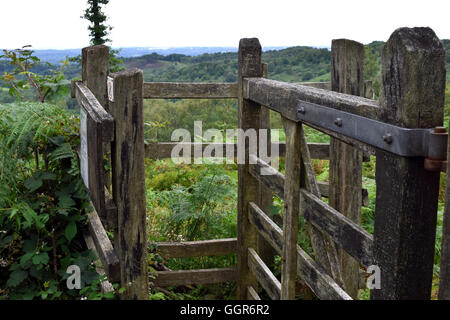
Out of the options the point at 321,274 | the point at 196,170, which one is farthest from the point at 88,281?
the point at 196,170

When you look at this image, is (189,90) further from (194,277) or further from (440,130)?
(440,130)

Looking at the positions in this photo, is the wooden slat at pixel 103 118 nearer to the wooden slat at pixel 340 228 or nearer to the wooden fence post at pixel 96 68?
the wooden fence post at pixel 96 68

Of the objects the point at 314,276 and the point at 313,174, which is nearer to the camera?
the point at 314,276

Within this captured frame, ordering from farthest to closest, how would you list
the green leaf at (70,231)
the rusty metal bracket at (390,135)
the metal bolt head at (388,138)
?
the green leaf at (70,231) < the metal bolt head at (388,138) < the rusty metal bracket at (390,135)

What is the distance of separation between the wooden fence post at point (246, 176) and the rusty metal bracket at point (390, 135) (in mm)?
1850

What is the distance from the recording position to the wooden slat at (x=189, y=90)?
4730mm

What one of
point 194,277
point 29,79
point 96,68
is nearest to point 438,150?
point 96,68

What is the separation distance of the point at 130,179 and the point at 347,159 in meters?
2.34

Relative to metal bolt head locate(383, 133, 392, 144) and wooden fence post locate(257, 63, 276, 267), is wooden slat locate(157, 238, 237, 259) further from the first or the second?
metal bolt head locate(383, 133, 392, 144)

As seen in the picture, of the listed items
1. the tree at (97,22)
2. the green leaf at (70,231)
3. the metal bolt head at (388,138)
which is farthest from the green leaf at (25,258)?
the tree at (97,22)

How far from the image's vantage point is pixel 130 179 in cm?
286

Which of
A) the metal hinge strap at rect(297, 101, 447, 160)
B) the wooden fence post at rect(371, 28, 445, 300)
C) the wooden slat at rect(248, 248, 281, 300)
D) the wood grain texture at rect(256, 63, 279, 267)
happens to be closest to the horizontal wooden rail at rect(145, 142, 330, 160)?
the wood grain texture at rect(256, 63, 279, 267)

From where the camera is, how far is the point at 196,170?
763cm

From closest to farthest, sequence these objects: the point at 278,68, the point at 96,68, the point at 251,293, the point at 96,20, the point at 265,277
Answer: the point at 265,277 < the point at 96,68 < the point at 251,293 < the point at 96,20 < the point at 278,68
